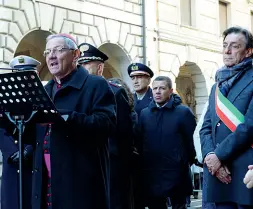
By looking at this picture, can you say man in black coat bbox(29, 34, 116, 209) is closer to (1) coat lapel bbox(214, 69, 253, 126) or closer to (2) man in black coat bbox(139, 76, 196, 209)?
(1) coat lapel bbox(214, 69, 253, 126)

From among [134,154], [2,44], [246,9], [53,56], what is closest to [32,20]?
[2,44]

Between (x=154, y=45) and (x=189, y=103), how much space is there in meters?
4.23

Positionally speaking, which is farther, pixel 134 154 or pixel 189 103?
pixel 189 103

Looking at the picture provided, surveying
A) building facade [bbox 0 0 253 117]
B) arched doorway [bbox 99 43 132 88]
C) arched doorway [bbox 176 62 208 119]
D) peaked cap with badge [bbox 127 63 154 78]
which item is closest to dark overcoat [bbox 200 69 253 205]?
peaked cap with badge [bbox 127 63 154 78]

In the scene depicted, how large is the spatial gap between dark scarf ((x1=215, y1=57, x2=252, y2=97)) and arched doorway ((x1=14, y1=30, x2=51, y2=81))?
11117mm

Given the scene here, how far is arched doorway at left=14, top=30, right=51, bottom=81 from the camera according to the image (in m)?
15.5

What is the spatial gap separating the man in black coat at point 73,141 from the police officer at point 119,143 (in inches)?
64.5

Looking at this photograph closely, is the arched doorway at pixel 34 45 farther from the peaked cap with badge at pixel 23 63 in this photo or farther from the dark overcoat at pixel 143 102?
the peaked cap with badge at pixel 23 63

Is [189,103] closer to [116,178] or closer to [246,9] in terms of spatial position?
[246,9]

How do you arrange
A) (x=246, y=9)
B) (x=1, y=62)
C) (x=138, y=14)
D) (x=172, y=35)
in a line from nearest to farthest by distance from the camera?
(x=1, y=62), (x=138, y=14), (x=172, y=35), (x=246, y=9)

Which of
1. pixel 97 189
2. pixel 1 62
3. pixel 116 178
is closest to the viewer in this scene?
pixel 97 189

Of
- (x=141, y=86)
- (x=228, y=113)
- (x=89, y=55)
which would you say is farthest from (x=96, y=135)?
(x=141, y=86)

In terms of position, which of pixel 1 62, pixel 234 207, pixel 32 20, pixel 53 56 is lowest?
pixel 234 207

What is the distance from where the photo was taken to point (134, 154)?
21.4ft
